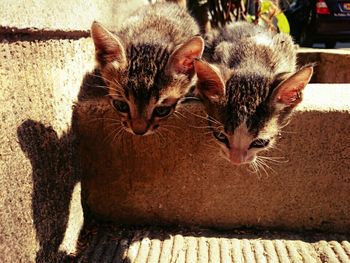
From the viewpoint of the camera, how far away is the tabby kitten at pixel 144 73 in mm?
2467

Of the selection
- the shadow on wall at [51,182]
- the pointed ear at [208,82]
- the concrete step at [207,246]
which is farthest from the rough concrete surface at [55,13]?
the concrete step at [207,246]

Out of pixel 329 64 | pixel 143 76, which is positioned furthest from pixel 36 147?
pixel 329 64

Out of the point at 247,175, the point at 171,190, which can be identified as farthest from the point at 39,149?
the point at 247,175

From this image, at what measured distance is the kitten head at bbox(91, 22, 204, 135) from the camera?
2.47m

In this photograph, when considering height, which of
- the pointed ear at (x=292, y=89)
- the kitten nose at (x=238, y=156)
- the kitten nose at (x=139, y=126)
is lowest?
the kitten nose at (x=238, y=156)

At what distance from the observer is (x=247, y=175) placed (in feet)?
9.46

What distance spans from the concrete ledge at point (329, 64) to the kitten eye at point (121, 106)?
8.46 ft

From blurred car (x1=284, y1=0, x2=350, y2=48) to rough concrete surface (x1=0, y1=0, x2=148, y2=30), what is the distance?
8.00 m

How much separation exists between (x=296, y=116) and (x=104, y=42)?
1.31 m

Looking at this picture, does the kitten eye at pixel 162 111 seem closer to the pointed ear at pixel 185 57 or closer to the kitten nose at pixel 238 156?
the pointed ear at pixel 185 57

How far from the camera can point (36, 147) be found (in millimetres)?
2197

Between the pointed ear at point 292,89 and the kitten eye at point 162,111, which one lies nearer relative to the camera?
the pointed ear at point 292,89

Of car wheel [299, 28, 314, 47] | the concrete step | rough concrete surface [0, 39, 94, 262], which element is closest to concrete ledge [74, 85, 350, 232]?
the concrete step

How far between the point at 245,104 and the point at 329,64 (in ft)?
7.78
